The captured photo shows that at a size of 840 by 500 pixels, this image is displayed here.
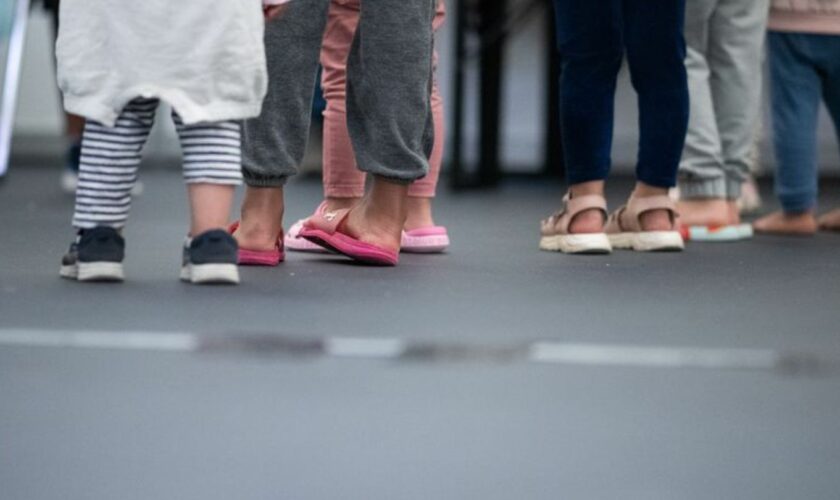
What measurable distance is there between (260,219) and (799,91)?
1.50m

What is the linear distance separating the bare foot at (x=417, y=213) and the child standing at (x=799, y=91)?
1.04m

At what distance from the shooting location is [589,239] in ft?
10.6

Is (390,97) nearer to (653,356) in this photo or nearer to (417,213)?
(417,213)

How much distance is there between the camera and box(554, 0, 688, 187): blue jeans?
3.14m

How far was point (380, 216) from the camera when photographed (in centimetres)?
289

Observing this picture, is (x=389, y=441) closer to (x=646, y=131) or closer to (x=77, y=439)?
(x=77, y=439)

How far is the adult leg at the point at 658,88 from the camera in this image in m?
3.14

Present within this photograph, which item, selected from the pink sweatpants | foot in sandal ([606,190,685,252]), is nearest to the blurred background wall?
foot in sandal ([606,190,685,252])

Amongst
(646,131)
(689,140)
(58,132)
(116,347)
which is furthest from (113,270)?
(58,132)

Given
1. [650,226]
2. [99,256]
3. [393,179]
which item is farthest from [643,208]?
[99,256]

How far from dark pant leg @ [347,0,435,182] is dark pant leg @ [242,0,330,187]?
0.08m

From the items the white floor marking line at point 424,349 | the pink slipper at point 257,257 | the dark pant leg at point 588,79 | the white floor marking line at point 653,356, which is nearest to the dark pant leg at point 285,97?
the pink slipper at point 257,257

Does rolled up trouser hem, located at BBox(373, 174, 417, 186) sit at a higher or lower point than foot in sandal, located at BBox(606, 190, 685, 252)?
higher

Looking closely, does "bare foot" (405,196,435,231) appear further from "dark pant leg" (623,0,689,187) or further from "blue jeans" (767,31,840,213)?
"blue jeans" (767,31,840,213)
